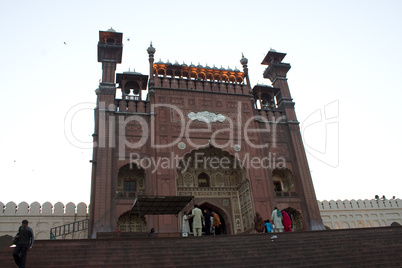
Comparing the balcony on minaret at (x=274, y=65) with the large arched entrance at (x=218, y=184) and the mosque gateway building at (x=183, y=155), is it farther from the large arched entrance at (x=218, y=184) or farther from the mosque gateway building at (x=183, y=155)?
the large arched entrance at (x=218, y=184)

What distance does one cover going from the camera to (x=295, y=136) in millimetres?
22438

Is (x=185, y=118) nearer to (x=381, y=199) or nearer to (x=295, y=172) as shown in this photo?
(x=295, y=172)

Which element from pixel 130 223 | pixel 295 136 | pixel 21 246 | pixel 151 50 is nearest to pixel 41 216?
pixel 130 223

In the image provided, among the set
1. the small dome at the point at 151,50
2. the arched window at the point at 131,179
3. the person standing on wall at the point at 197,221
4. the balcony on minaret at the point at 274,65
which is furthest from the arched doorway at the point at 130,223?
the balcony on minaret at the point at 274,65

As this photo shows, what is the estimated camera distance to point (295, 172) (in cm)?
2139

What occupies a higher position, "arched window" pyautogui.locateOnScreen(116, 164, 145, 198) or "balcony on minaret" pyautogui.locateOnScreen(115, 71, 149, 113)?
"balcony on minaret" pyautogui.locateOnScreen(115, 71, 149, 113)

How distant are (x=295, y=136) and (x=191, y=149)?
275 inches

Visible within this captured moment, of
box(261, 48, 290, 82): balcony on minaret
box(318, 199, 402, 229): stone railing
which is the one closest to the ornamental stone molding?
box(261, 48, 290, 82): balcony on minaret

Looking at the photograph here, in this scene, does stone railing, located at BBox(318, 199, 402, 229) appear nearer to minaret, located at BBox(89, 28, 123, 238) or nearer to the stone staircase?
the stone staircase

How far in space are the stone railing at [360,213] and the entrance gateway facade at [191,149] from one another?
7.28 metres

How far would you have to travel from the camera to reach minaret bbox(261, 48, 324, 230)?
2003 centimetres

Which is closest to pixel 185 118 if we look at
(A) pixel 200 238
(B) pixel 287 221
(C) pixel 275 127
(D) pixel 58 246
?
(C) pixel 275 127

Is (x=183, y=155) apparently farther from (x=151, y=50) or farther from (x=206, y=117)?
(x=151, y=50)

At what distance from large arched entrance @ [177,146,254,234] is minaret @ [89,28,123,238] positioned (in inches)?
167
